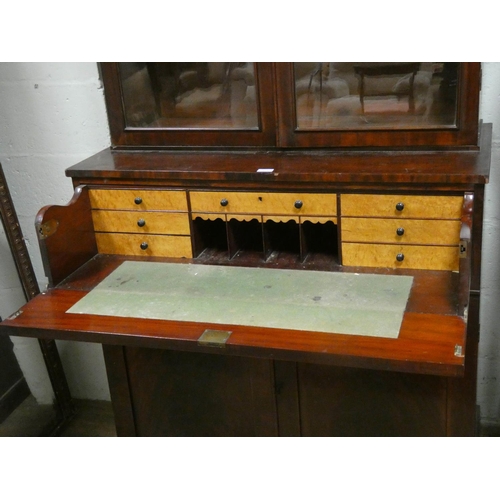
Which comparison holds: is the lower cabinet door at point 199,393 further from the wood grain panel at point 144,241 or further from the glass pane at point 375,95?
the glass pane at point 375,95

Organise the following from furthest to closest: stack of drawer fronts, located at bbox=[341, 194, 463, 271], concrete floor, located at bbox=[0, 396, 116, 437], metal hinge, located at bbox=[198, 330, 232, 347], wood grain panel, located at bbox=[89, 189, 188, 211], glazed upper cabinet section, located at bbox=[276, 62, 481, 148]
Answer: concrete floor, located at bbox=[0, 396, 116, 437], wood grain panel, located at bbox=[89, 189, 188, 211], glazed upper cabinet section, located at bbox=[276, 62, 481, 148], stack of drawer fronts, located at bbox=[341, 194, 463, 271], metal hinge, located at bbox=[198, 330, 232, 347]

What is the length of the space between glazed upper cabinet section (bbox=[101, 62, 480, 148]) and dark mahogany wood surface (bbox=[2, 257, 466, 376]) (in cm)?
47

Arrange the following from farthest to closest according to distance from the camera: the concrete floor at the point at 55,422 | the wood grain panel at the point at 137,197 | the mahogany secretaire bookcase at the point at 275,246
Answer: the concrete floor at the point at 55,422 < the wood grain panel at the point at 137,197 < the mahogany secretaire bookcase at the point at 275,246

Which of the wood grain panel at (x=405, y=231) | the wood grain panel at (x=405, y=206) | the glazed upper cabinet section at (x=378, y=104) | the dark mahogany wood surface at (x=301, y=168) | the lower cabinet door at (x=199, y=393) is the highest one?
the glazed upper cabinet section at (x=378, y=104)

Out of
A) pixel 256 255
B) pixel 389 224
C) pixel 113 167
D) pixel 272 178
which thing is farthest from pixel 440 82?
pixel 113 167

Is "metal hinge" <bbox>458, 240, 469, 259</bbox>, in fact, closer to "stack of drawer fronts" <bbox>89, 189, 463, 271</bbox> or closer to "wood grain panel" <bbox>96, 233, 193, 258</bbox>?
"stack of drawer fronts" <bbox>89, 189, 463, 271</bbox>

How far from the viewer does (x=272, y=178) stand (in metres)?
1.89

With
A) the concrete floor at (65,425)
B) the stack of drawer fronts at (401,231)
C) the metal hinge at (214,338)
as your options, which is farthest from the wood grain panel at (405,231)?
the concrete floor at (65,425)

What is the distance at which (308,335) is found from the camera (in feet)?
5.17

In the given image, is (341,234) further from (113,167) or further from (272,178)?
(113,167)

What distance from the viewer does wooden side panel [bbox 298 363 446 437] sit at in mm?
1968

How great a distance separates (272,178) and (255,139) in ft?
0.97

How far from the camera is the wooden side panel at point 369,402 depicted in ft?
6.46

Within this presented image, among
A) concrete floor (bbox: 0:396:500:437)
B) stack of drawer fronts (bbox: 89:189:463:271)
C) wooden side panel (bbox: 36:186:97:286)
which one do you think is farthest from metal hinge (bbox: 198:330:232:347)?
concrete floor (bbox: 0:396:500:437)
